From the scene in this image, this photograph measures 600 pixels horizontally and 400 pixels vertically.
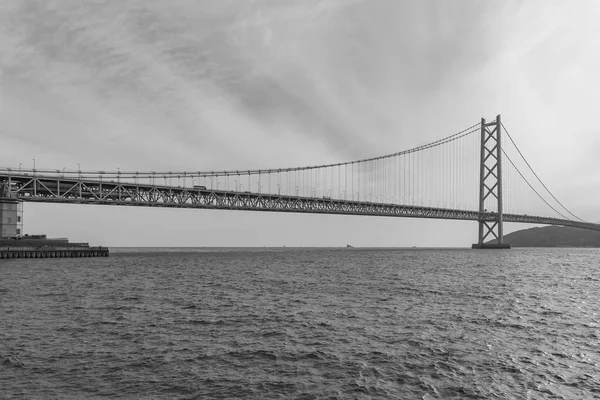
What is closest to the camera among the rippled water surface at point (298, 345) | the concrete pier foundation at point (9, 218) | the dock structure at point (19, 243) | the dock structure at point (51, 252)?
the rippled water surface at point (298, 345)

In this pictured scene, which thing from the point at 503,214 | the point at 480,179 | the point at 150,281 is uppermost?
the point at 480,179

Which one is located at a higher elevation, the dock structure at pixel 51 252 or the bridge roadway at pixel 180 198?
the bridge roadway at pixel 180 198

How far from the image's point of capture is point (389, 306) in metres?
24.1

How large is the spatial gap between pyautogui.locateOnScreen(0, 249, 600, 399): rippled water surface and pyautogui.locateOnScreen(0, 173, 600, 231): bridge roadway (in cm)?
5553

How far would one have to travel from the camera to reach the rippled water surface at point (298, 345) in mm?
11703

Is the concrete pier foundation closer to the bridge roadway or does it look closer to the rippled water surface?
the bridge roadway

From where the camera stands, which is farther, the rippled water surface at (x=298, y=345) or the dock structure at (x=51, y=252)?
the dock structure at (x=51, y=252)

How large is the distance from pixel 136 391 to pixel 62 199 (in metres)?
76.3

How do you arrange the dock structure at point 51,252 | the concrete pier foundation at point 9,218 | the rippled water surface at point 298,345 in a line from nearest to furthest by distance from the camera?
the rippled water surface at point 298,345 < the dock structure at point 51,252 < the concrete pier foundation at point 9,218

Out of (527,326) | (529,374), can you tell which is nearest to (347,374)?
(529,374)

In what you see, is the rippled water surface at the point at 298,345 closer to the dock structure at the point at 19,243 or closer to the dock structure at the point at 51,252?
the dock structure at the point at 51,252

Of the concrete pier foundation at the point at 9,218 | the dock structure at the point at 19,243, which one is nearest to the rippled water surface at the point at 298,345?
the dock structure at the point at 19,243

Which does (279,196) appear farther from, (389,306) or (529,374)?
(529,374)

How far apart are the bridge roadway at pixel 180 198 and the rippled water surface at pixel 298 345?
5553 cm
